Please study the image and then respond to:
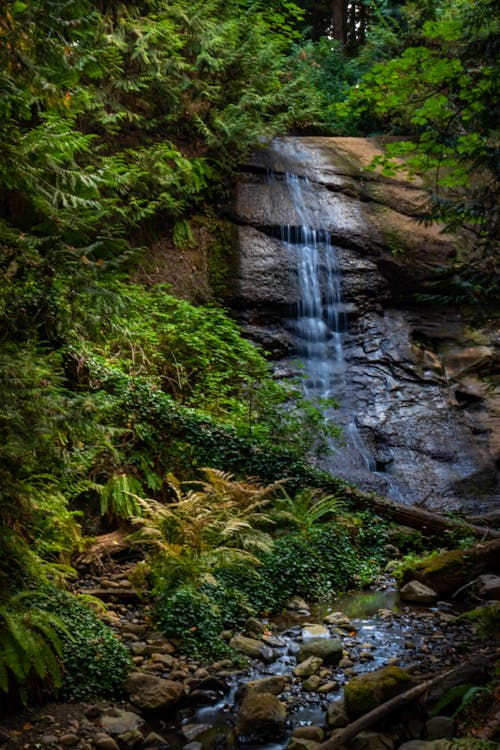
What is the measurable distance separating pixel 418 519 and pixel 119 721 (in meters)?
5.75

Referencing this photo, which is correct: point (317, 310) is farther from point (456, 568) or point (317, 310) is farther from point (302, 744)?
point (302, 744)

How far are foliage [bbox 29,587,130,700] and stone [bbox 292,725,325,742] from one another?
4.36 ft

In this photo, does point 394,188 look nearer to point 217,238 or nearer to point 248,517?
point 217,238

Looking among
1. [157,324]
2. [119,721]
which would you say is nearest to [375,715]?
[119,721]

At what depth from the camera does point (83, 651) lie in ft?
15.6

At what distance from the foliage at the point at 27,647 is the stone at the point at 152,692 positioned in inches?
21.5

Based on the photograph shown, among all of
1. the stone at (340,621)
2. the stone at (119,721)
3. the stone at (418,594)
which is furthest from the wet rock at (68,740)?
the stone at (418,594)

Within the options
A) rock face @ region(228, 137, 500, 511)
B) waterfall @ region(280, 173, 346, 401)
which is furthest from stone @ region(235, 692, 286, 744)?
waterfall @ region(280, 173, 346, 401)

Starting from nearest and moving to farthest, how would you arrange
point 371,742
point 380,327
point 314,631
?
point 371,742
point 314,631
point 380,327

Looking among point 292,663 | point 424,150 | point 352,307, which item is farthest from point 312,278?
point 292,663

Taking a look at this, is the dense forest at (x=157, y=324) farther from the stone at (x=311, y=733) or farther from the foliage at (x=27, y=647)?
the stone at (x=311, y=733)

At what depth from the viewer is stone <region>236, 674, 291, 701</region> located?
15.7 feet

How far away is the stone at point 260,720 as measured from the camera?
170 inches

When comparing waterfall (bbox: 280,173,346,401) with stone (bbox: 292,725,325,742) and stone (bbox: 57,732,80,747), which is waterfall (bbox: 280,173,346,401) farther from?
stone (bbox: 57,732,80,747)
